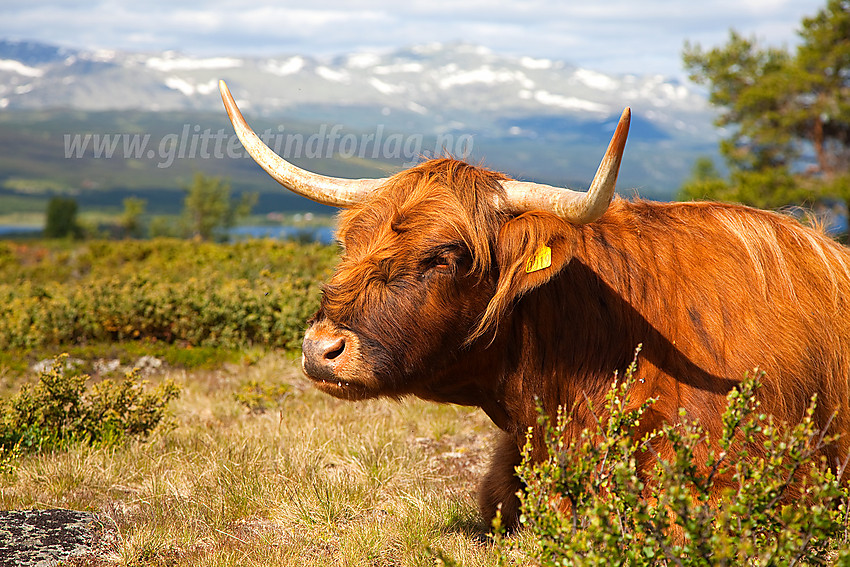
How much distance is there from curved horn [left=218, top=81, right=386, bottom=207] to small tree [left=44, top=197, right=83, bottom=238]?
7306cm

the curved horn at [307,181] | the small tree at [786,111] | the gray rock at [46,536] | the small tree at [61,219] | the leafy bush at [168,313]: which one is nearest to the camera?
the gray rock at [46,536]

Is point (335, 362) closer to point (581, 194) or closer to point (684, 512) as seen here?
point (581, 194)

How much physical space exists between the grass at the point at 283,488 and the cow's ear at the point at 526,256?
110cm

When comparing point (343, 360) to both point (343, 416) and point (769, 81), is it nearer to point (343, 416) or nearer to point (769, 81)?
point (343, 416)

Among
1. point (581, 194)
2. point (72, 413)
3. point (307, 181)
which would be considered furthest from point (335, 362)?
point (72, 413)

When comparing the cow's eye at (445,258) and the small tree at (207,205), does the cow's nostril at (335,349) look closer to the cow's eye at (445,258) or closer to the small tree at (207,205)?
the cow's eye at (445,258)

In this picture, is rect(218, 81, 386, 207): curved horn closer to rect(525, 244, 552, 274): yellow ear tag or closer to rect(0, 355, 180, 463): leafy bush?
rect(525, 244, 552, 274): yellow ear tag

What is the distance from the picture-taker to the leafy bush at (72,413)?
18.2 feet

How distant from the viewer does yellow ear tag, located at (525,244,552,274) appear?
3.51 metres

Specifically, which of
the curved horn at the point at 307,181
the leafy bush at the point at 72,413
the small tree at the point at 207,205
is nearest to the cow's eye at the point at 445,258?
the curved horn at the point at 307,181

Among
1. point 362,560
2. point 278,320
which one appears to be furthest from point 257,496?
point 278,320

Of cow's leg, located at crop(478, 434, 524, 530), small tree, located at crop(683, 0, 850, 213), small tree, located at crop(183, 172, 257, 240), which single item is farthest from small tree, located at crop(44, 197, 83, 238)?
cow's leg, located at crop(478, 434, 524, 530)

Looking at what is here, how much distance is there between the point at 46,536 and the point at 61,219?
3236 inches

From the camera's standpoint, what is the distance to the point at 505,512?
4340mm
